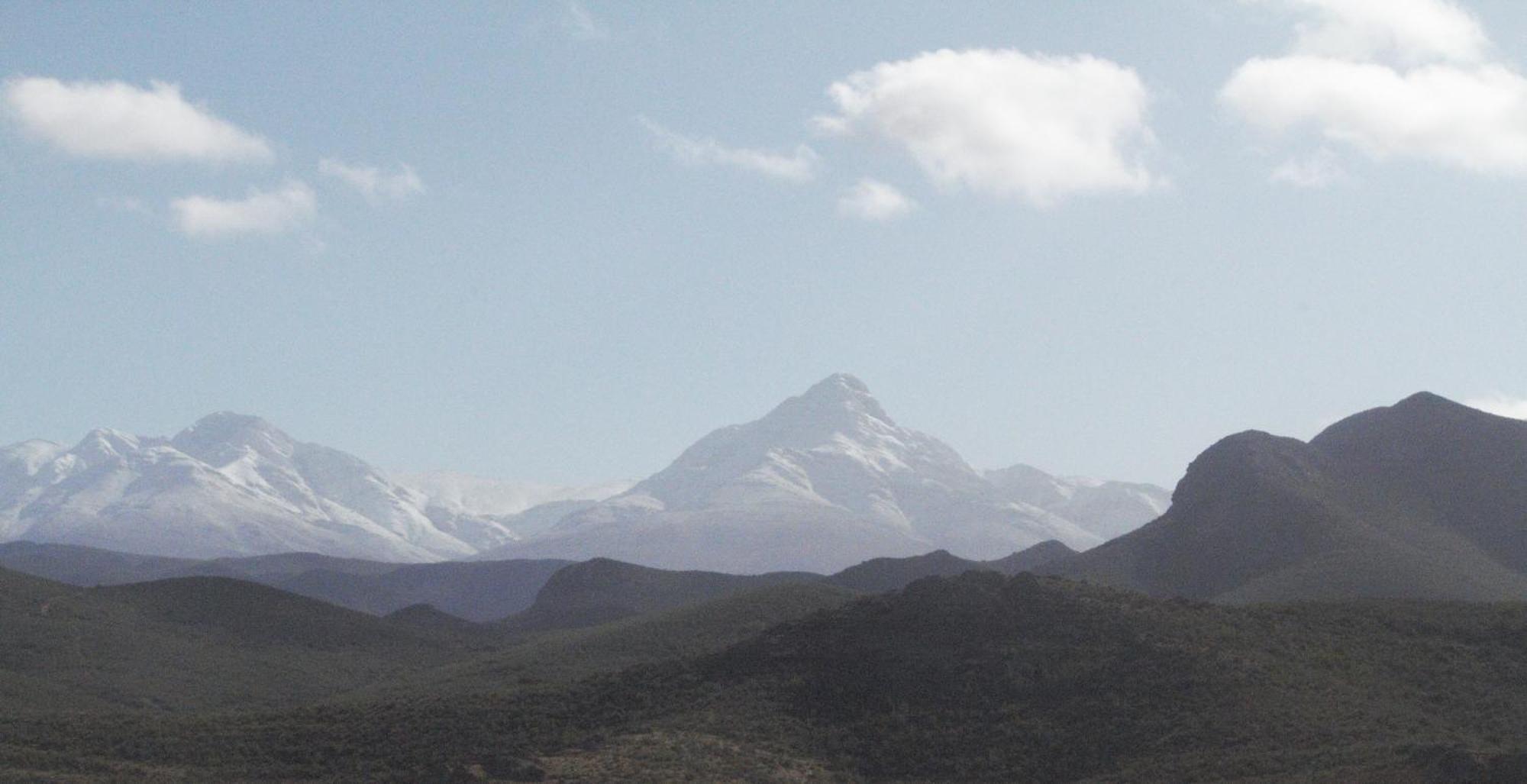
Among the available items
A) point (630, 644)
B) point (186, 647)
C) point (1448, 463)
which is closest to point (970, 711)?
point (630, 644)

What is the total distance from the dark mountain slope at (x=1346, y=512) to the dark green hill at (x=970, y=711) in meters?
59.8

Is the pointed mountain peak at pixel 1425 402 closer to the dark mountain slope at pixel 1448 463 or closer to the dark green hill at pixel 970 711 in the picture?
the dark mountain slope at pixel 1448 463

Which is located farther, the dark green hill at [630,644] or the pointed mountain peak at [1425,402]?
the pointed mountain peak at [1425,402]

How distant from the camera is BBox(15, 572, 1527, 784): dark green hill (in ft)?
204

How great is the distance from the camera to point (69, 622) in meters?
121

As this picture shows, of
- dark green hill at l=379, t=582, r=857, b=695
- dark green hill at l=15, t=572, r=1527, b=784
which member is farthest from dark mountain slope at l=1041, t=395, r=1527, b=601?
dark green hill at l=15, t=572, r=1527, b=784

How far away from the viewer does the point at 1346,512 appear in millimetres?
163250

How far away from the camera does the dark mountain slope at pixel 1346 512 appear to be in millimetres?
147500

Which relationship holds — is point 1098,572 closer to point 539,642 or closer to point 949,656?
point 539,642

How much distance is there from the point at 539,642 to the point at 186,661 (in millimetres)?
27704

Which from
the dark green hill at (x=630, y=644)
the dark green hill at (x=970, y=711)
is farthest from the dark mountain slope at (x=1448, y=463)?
the dark green hill at (x=970, y=711)

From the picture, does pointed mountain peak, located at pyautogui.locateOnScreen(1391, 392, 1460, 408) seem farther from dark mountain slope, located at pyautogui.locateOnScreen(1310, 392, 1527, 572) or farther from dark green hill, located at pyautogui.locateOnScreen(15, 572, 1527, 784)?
dark green hill, located at pyautogui.locateOnScreen(15, 572, 1527, 784)

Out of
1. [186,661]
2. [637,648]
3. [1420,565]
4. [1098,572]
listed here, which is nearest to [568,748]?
[637,648]

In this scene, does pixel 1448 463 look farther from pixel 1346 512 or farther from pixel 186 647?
pixel 186 647
